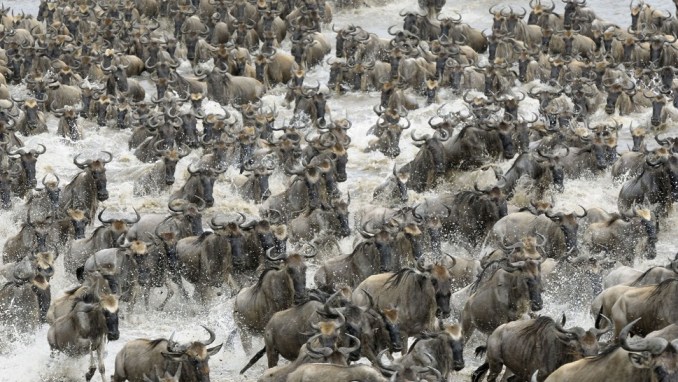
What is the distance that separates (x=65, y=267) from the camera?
1931cm

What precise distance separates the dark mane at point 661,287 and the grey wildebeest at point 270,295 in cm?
395

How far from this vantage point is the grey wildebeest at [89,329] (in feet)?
51.4

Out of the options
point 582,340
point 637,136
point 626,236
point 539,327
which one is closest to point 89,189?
point 626,236

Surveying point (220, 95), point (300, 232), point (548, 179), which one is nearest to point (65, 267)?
point (300, 232)

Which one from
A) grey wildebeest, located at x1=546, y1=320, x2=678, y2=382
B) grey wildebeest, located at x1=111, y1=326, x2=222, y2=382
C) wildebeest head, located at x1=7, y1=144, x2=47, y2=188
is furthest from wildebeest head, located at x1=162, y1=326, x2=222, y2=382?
wildebeest head, located at x1=7, y1=144, x2=47, y2=188

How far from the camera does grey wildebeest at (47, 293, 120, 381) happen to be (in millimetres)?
15656

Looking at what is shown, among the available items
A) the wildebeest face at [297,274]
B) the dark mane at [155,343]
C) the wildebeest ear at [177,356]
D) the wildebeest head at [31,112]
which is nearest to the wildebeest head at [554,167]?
the wildebeest face at [297,274]

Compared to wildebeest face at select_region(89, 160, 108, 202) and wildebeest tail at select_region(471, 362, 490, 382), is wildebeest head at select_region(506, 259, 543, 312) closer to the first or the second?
wildebeest tail at select_region(471, 362, 490, 382)

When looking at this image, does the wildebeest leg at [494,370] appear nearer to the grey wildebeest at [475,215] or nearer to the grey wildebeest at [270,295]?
the grey wildebeest at [270,295]

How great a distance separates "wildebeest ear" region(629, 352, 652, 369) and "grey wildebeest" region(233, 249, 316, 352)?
4644mm

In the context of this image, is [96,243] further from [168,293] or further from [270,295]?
[270,295]

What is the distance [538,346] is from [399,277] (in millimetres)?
2557

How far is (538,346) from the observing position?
1430cm

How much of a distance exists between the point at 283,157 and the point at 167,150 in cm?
191
